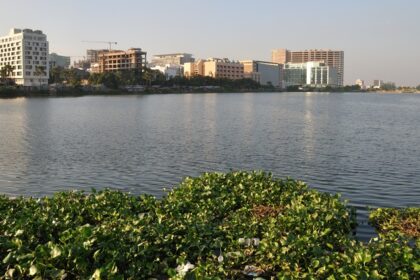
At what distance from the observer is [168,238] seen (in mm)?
14922

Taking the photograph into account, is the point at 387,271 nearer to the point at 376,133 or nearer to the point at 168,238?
the point at 168,238

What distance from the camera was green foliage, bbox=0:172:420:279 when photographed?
12.5 metres

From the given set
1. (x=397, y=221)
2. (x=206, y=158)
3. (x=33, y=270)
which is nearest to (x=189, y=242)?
(x=33, y=270)

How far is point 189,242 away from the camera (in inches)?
586

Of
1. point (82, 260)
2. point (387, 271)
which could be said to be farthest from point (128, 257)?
point (387, 271)

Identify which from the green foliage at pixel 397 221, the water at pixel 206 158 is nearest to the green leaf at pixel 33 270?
the green foliage at pixel 397 221

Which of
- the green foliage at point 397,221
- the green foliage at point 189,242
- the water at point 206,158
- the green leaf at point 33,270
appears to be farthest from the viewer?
the water at point 206,158

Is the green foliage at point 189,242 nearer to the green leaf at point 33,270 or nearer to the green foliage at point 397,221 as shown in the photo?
the green leaf at point 33,270

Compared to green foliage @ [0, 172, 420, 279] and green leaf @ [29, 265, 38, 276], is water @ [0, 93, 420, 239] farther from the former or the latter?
green leaf @ [29, 265, 38, 276]

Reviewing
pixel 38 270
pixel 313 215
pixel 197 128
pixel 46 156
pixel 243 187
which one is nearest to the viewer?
pixel 38 270

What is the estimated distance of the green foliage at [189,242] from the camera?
41.0ft

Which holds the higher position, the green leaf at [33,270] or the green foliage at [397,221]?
the green leaf at [33,270]

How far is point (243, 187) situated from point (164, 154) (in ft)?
78.2

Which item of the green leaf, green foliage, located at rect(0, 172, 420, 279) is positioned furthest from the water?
the green leaf
